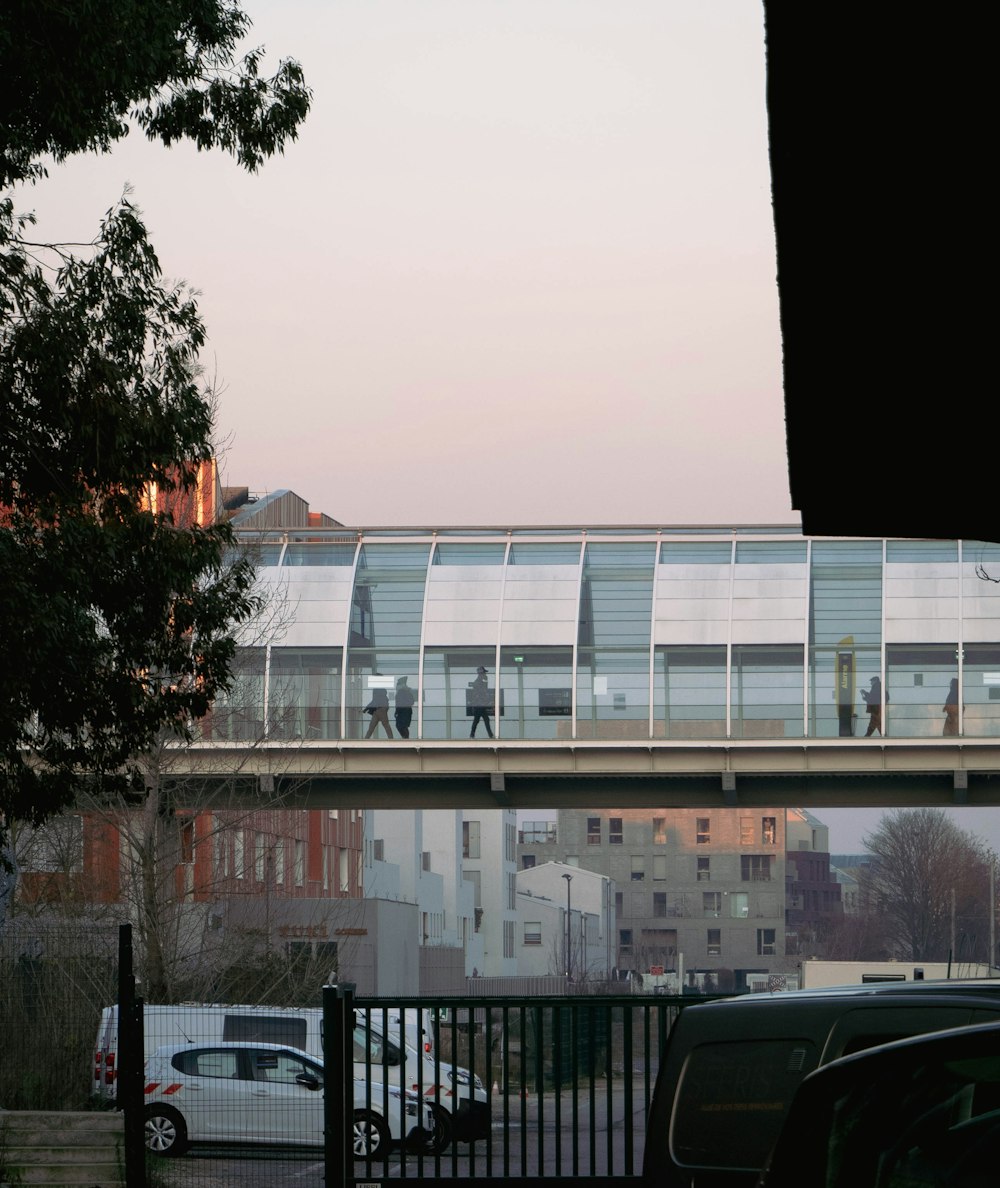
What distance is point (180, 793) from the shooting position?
1239 inches

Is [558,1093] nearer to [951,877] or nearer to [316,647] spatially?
[316,647]

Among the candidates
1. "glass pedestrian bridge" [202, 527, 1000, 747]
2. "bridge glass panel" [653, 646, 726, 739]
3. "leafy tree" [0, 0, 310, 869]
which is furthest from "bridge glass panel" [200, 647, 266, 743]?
"leafy tree" [0, 0, 310, 869]

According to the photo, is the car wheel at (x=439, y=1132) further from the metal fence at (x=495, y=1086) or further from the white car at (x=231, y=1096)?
the white car at (x=231, y=1096)

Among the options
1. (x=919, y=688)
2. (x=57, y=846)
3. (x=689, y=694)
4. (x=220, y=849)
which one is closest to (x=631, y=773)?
(x=689, y=694)

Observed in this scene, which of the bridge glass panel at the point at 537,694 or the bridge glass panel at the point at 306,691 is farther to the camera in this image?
the bridge glass panel at the point at 537,694

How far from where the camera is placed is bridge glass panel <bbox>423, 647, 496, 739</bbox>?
37.0 metres

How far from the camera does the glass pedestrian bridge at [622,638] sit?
36.5 metres

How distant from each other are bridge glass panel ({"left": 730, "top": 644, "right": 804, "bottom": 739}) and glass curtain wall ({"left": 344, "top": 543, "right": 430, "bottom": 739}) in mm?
6883

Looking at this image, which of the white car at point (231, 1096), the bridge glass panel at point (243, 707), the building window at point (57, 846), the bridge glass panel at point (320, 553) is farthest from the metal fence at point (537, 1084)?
the bridge glass panel at point (320, 553)

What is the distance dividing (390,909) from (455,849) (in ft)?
158

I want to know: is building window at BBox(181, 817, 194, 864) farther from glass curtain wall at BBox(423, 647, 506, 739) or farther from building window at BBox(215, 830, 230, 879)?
glass curtain wall at BBox(423, 647, 506, 739)

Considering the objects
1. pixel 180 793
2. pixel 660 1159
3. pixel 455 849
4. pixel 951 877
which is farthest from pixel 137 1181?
pixel 951 877

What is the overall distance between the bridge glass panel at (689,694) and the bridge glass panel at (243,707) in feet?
27.2

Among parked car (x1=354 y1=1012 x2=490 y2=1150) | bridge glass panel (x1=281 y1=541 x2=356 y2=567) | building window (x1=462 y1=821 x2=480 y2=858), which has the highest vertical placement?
bridge glass panel (x1=281 y1=541 x2=356 y2=567)
